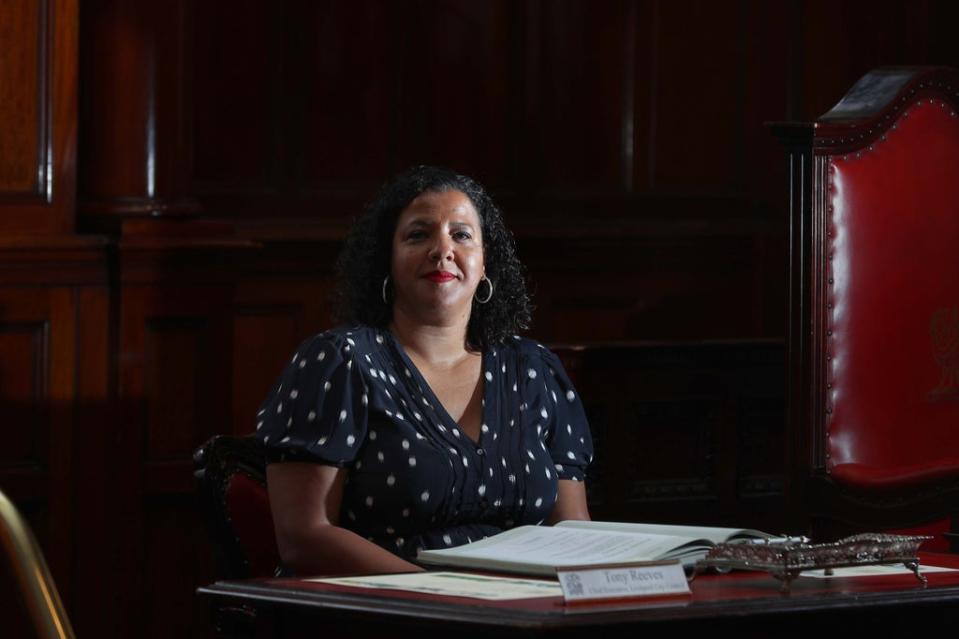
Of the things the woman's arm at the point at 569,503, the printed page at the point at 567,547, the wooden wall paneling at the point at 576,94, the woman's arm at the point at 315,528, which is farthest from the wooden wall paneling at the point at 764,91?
the printed page at the point at 567,547

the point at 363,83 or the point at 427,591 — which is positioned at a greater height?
the point at 363,83

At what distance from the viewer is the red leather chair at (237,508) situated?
2871mm

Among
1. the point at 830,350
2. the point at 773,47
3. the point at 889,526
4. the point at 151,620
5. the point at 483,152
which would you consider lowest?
the point at 151,620

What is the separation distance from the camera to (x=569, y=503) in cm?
306

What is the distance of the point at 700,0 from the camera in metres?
5.57

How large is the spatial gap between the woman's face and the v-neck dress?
0.09 m

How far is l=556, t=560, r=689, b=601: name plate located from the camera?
1.90 meters

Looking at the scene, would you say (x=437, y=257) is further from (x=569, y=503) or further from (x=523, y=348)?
(x=569, y=503)

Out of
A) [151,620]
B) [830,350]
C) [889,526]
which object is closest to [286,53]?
[151,620]

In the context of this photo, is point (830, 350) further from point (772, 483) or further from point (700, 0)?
point (700, 0)

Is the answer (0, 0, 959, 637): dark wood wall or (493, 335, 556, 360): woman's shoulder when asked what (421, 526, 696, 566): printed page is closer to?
(493, 335, 556, 360): woman's shoulder

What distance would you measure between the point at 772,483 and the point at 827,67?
1434 mm

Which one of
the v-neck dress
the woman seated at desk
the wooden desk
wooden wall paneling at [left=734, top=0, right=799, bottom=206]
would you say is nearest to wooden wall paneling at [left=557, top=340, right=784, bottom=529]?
wooden wall paneling at [left=734, top=0, right=799, bottom=206]

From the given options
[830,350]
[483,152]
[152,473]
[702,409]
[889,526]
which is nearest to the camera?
[889,526]
